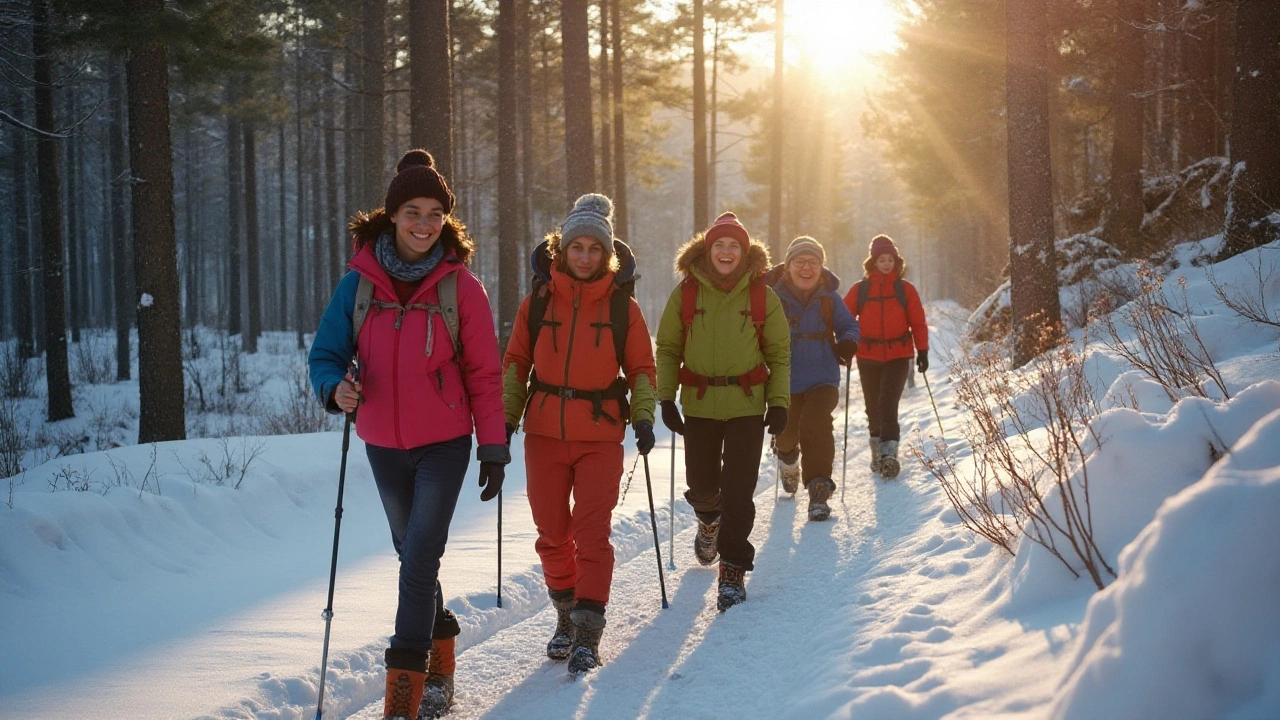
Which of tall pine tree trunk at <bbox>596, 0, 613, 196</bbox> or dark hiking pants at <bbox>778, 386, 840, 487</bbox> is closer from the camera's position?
dark hiking pants at <bbox>778, 386, 840, 487</bbox>

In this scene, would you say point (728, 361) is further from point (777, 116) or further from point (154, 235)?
point (777, 116)

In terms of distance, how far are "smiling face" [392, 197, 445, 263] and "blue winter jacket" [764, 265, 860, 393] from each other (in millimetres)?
4546

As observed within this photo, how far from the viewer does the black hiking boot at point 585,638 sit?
14.0 feet

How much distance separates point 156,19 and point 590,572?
888cm

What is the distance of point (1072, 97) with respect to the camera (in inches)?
797

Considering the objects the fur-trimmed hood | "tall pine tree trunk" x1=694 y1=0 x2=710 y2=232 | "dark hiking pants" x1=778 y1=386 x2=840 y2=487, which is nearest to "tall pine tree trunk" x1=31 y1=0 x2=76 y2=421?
"tall pine tree trunk" x1=694 y1=0 x2=710 y2=232

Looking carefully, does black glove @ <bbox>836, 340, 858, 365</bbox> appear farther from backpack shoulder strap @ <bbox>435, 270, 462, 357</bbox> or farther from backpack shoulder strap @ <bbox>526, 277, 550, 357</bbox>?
backpack shoulder strap @ <bbox>435, 270, 462, 357</bbox>

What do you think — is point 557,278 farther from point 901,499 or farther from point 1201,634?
point 901,499

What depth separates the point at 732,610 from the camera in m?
5.11

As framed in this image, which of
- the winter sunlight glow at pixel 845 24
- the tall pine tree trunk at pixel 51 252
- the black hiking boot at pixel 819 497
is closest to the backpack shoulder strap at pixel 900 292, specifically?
the black hiking boot at pixel 819 497

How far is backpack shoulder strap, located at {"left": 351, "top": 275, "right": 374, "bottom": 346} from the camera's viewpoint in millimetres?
3719

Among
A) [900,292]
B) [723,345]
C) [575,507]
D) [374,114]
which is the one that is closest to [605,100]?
[374,114]

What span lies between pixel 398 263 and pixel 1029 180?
8.89 meters

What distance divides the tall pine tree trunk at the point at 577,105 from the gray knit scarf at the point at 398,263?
8.97m
